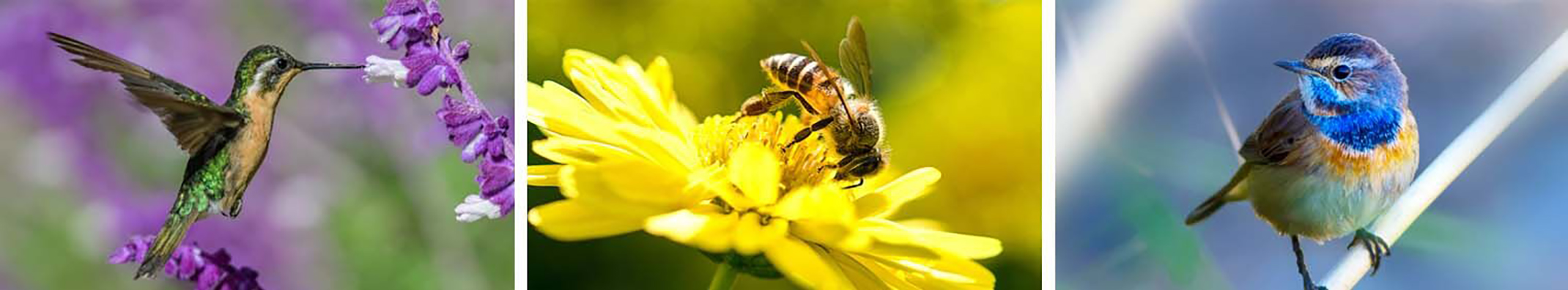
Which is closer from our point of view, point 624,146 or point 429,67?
point 624,146

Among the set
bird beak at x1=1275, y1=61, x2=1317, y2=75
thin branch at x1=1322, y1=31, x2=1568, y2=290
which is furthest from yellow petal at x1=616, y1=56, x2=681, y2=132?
thin branch at x1=1322, y1=31, x2=1568, y2=290

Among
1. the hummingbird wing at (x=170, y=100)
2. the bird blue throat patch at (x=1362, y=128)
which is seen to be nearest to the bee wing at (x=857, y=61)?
the bird blue throat patch at (x=1362, y=128)

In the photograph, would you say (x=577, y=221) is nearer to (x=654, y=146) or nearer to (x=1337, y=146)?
(x=654, y=146)

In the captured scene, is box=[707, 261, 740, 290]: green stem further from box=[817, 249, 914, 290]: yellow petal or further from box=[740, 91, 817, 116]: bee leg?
box=[740, 91, 817, 116]: bee leg

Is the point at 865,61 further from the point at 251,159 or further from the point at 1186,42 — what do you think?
the point at 251,159

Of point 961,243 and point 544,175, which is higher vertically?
point 544,175

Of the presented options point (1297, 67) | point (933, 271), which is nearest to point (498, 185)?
point (933, 271)

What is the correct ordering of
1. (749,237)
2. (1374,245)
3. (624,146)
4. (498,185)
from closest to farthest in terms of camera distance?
(749,237)
(624,146)
(1374,245)
(498,185)
